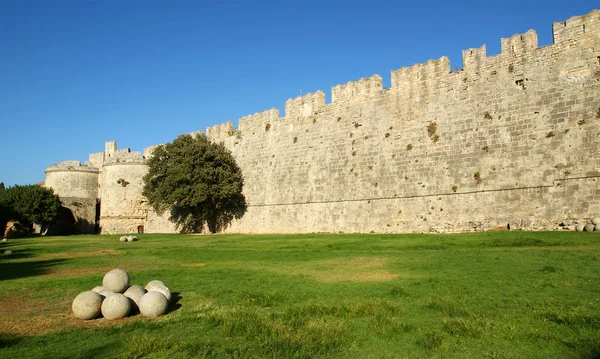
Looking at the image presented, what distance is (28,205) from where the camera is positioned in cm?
3900

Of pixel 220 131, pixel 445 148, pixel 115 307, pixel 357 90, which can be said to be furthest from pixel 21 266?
pixel 220 131

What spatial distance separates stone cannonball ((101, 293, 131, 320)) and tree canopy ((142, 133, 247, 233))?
23.9m

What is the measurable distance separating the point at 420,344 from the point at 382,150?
18.9m

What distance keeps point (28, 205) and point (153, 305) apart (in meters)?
37.5

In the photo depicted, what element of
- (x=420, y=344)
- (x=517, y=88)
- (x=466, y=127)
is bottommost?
(x=420, y=344)

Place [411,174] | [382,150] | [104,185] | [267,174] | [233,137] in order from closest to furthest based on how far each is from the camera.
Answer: [411,174] < [382,150] < [267,174] < [233,137] < [104,185]

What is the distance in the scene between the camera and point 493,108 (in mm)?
19797

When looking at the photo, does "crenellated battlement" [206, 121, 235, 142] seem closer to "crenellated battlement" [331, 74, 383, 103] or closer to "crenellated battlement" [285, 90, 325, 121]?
"crenellated battlement" [285, 90, 325, 121]

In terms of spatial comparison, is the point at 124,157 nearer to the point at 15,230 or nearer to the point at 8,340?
the point at 15,230

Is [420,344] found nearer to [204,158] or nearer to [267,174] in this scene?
[267,174]

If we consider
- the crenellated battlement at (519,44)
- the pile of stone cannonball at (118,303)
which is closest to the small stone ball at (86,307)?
the pile of stone cannonball at (118,303)

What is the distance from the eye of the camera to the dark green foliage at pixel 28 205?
39094 mm

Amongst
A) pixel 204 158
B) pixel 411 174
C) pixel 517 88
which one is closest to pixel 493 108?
pixel 517 88

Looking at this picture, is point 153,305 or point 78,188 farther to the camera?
point 78,188
